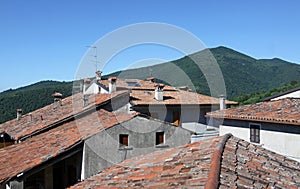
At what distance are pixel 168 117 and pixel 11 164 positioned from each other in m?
12.2

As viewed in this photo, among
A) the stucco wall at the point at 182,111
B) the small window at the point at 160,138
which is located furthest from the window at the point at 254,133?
the small window at the point at 160,138

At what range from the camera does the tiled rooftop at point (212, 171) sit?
3.74 meters

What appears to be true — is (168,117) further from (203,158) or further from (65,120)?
(203,158)

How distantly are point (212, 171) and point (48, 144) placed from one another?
8.14 m

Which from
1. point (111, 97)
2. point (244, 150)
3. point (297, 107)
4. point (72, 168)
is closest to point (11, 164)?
point (72, 168)

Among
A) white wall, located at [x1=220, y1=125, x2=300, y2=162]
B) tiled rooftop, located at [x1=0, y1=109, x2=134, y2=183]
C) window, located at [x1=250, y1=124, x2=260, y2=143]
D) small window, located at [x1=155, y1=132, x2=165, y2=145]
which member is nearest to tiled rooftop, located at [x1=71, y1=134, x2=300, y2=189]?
tiled rooftop, located at [x1=0, y1=109, x2=134, y2=183]

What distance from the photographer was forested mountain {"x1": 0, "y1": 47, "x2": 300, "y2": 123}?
3731 cm

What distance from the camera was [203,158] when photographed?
180 inches

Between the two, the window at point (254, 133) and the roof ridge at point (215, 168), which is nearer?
the roof ridge at point (215, 168)

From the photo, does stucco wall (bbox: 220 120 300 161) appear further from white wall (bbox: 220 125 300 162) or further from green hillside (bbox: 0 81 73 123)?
green hillside (bbox: 0 81 73 123)

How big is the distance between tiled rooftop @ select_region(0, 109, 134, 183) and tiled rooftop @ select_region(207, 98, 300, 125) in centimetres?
752

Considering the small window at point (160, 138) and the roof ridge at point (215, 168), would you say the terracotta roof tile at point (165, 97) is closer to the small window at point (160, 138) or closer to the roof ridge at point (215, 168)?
the small window at point (160, 138)

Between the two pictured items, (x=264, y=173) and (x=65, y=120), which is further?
(x=65, y=120)

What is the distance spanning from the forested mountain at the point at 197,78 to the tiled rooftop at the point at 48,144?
19.5m
